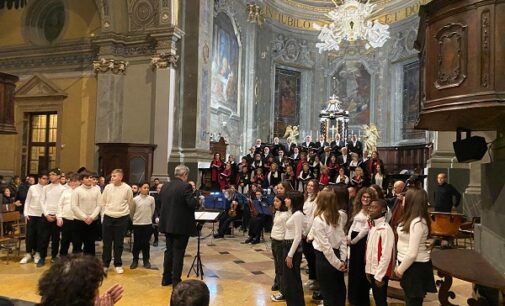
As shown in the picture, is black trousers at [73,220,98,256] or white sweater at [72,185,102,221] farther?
black trousers at [73,220,98,256]

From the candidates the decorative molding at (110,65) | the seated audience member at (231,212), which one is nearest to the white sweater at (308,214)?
the seated audience member at (231,212)

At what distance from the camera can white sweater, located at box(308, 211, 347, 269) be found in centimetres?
469

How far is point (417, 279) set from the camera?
13.9 feet

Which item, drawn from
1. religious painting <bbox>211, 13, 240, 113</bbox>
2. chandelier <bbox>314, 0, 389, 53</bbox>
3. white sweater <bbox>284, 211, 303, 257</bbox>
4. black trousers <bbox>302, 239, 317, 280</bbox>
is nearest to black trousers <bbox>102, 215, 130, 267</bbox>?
black trousers <bbox>302, 239, 317, 280</bbox>

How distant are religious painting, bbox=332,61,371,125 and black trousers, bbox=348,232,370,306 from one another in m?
20.8

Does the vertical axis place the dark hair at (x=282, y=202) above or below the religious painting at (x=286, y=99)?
below

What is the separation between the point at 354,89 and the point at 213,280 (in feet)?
68.3

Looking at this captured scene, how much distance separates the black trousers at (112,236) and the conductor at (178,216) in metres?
1.39

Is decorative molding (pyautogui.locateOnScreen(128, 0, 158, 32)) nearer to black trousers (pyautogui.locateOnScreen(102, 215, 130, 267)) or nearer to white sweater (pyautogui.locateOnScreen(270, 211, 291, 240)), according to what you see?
black trousers (pyautogui.locateOnScreen(102, 215, 130, 267))

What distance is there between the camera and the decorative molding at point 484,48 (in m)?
3.78

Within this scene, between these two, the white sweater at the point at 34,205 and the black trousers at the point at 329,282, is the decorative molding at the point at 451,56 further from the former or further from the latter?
the white sweater at the point at 34,205

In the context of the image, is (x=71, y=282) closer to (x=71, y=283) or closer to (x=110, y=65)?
(x=71, y=283)

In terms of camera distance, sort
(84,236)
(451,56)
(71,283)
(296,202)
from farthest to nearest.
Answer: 1. (84,236)
2. (296,202)
3. (451,56)
4. (71,283)

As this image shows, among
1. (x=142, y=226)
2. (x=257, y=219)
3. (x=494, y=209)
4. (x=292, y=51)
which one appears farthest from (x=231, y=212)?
(x=292, y=51)
